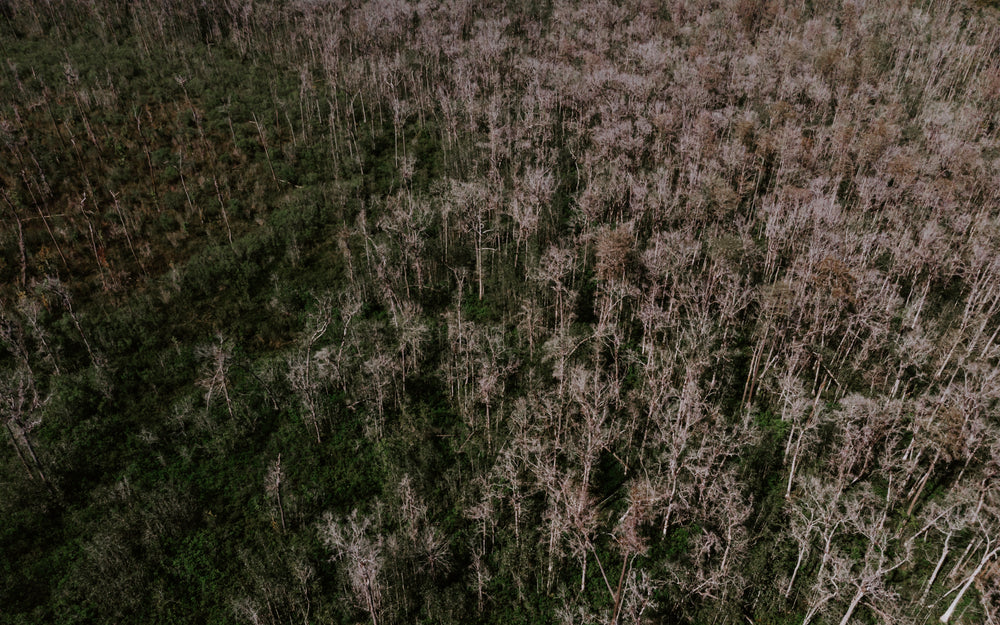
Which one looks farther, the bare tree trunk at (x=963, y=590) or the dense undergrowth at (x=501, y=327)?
the dense undergrowth at (x=501, y=327)

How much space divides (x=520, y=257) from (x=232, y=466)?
34.4 meters

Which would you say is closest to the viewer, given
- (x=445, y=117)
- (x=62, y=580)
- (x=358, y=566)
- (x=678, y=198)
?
(x=358, y=566)

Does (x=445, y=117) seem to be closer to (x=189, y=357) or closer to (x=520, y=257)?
(x=520, y=257)

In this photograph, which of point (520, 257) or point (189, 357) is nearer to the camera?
point (189, 357)

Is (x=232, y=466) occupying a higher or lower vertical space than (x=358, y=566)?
lower

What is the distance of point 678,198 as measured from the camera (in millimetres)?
56906

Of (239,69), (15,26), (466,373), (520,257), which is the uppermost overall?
(15,26)

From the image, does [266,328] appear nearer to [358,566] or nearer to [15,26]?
[358,566]

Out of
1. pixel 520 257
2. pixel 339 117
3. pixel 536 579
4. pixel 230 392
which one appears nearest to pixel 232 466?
pixel 230 392

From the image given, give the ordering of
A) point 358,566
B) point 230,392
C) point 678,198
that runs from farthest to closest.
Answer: point 678,198
point 230,392
point 358,566

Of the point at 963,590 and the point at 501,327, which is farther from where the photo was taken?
the point at 501,327

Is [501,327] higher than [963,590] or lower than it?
higher

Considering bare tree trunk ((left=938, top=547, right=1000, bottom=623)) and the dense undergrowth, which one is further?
the dense undergrowth

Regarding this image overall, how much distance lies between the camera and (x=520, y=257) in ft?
188
